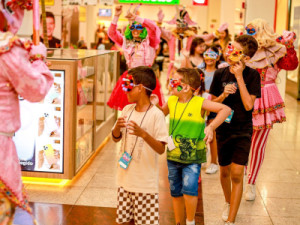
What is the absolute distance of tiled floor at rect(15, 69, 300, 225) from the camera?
4168 millimetres

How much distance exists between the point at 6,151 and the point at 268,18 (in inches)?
252

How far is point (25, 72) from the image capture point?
2.28 metres

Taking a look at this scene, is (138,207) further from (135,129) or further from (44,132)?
(44,132)

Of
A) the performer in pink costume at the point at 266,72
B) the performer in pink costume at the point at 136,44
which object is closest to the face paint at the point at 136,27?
the performer in pink costume at the point at 136,44

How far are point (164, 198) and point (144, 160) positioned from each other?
166 cm

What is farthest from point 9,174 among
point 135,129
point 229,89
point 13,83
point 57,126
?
point 57,126

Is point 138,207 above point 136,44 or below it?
below

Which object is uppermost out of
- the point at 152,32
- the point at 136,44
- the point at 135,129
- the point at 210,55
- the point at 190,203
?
the point at 152,32

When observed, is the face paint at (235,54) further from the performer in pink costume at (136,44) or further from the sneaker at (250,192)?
the performer in pink costume at (136,44)

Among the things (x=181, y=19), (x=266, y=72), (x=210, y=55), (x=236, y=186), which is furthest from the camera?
(x=181, y=19)

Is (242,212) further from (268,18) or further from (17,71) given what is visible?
(268,18)

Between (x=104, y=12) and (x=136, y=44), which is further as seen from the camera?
(x=104, y=12)

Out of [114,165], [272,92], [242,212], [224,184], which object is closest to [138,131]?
[224,184]

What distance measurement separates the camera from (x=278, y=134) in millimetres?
8148
